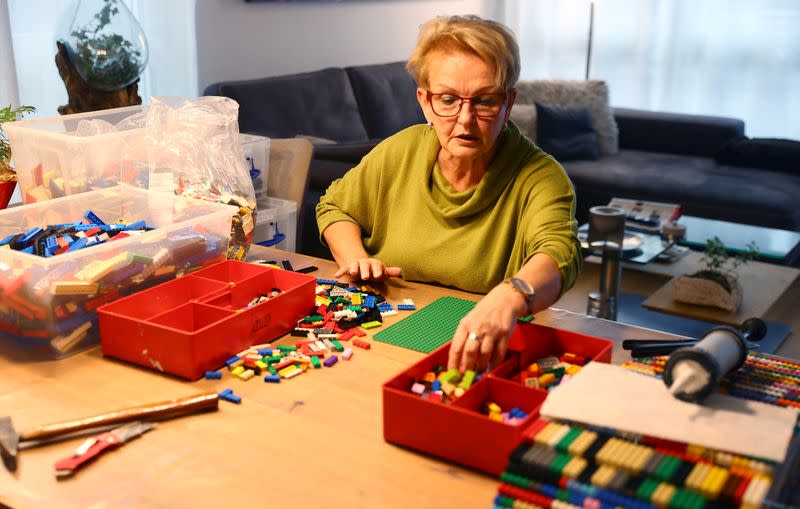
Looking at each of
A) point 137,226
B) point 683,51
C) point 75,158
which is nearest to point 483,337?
point 137,226

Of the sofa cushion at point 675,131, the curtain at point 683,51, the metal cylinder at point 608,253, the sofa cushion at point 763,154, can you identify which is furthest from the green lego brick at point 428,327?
the curtain at point 683,51

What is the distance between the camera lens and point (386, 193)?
203cm

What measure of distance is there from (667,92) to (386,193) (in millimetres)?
4414

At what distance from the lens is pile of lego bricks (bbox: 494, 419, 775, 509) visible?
835mm

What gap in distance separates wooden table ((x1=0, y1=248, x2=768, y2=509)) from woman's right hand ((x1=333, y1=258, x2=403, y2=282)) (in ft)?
1.01

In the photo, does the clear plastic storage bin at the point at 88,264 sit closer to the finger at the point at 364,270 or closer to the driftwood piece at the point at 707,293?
the finger at the point at 364,270

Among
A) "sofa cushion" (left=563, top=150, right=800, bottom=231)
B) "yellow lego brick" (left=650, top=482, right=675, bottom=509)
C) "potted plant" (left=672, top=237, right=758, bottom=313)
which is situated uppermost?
"yellow lego brick" (left=650, top=482, right=675, bottom=509)

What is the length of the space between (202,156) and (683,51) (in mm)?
4715

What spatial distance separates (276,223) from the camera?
2.43m

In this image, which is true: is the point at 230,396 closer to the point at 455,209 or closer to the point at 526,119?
the point at 455,209

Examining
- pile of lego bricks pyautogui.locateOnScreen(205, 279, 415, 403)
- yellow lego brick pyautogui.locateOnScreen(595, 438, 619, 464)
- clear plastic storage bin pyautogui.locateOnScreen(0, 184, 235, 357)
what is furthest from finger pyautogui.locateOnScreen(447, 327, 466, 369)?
clear plastic storage bin pyautogui.locateOnScreen(0, 184, 235, 357)

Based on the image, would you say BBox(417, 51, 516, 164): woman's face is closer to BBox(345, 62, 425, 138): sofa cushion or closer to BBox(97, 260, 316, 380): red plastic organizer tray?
BBox(97, 260, 316, 380): red plastic organizer tray

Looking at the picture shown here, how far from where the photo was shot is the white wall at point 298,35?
13.9 ft

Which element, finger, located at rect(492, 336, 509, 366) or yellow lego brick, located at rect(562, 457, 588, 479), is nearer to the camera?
yellow lego brick, located at rect(562, 457, 588, 479)
